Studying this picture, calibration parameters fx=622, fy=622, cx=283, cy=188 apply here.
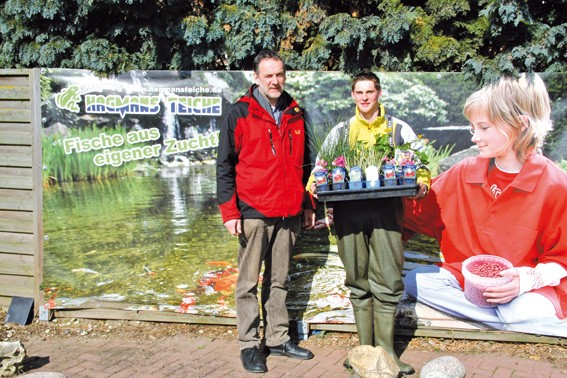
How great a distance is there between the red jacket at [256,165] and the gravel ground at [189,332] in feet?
4.51

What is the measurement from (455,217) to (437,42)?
1.49 m

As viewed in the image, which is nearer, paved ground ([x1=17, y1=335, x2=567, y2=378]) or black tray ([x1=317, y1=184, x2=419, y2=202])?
black tray ([x1=317, y1=184, x2=419, y2=202])

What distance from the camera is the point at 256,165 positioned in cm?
479

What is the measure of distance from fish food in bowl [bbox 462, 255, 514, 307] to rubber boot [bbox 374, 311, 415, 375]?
815mm

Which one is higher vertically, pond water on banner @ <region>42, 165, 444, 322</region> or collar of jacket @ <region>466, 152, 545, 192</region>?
collar of jacket @ <region>466, 152, 545, 192</region>

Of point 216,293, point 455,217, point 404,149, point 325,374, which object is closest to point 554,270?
point 455,217

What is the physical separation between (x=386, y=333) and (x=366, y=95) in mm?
1813

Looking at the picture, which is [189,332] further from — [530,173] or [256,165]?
[530,173]

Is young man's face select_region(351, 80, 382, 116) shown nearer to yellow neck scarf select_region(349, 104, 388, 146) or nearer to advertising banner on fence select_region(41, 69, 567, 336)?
yellow neck scarf select_region(349, 104, 388, 146)

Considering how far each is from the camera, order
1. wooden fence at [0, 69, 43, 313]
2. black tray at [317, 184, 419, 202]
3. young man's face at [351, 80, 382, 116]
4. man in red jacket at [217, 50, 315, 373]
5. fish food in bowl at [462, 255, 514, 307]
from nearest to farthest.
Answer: black tray at [317, 184, 419, 202] → young man's face at [351, 80, 382, 116] → man in red jacket at [217, 50, 315, 373] → fish food in bowl at [462, 255, 514, 307] → wooden fence at [0, 69, 43, 313]

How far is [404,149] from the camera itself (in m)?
4.49

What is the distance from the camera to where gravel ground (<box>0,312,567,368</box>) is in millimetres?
5070

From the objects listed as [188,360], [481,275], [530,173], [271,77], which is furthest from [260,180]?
[530,173]

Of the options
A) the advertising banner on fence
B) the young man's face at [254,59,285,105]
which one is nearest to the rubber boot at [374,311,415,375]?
the advertising banner on fence
